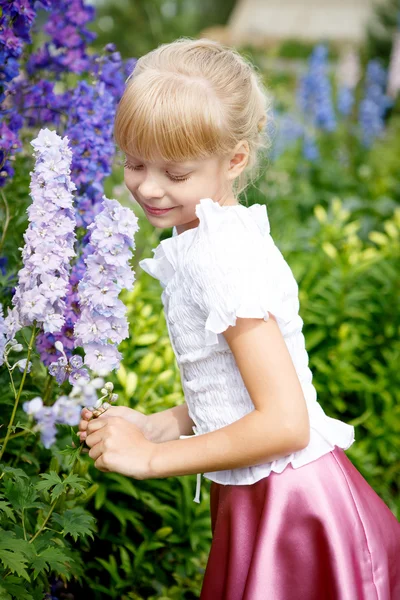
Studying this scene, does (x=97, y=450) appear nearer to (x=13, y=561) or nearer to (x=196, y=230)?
(x=13, y=561)

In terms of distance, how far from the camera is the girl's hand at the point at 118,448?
1.41 m

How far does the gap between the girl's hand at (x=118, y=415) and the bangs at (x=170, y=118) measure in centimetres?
52

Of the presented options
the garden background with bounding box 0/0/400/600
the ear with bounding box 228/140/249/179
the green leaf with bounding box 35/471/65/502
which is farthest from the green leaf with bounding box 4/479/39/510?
the ear with bounding box 228/140/249/179

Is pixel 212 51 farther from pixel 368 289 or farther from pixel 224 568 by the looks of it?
pixel 368 289

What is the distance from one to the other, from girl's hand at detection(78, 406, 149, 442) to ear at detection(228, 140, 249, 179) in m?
0.56

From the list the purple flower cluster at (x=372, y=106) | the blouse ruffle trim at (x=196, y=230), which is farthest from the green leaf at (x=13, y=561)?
the purple flower cluster at (x=372, y=106)

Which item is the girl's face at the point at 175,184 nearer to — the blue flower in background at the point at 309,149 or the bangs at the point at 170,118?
the bangs at the point at 170,118

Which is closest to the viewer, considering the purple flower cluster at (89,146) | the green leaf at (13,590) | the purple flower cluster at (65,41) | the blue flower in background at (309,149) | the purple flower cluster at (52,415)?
the purple flower cluster at (52,415)

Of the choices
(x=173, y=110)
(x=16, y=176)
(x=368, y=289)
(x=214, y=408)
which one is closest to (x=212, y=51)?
(x=173, y=110)

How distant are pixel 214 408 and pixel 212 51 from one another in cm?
75

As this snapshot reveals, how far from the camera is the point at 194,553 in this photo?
8.42ft

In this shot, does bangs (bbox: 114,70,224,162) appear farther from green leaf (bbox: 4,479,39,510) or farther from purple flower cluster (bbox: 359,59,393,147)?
purple flower cluster (bbox: 359,59,393,147)

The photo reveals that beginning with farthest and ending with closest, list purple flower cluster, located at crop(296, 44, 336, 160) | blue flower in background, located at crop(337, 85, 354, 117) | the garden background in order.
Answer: blue flower in background, located at crop(337, 85, 354, 117), purple flower cluster, located at crop(296, 44, 336, 160), the garden background

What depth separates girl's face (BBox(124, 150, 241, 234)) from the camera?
148 centimetres
